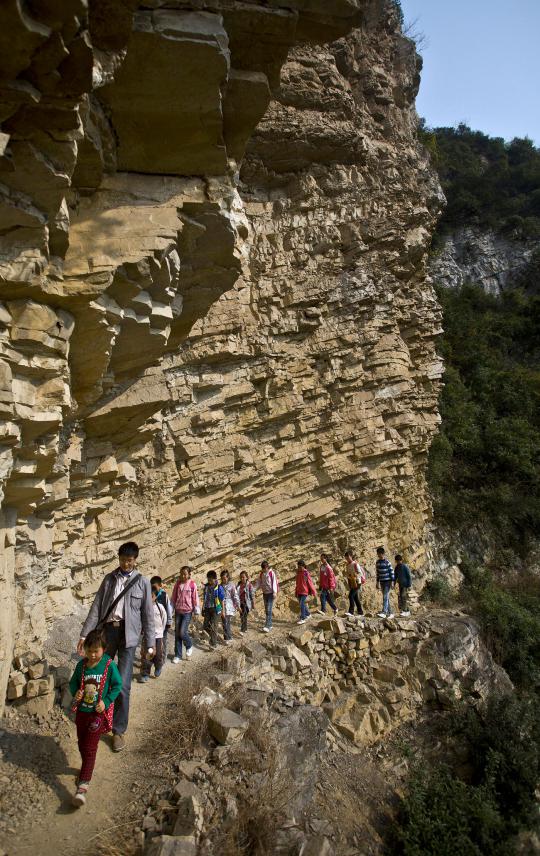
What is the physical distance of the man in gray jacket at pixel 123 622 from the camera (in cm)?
402

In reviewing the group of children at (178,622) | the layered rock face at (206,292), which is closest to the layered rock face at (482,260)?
the layered rock face at (206,292)

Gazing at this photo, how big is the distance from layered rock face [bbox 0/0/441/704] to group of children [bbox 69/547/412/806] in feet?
4.20

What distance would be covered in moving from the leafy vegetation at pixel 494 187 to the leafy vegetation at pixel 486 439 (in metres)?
10.6

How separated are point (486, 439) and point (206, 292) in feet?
45.8

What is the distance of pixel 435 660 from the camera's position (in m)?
8.34

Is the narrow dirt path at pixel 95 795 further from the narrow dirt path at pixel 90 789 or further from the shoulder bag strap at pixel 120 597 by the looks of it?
the shoulder bag strap at pixel 120 597

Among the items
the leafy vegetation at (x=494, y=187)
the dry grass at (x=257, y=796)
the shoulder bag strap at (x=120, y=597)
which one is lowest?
the dry grass at (x=257, y=796)

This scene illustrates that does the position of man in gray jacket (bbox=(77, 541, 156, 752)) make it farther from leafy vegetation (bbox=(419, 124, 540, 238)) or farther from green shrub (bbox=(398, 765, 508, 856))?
leafy vegetation (bbox=(419, 124, 540, 238))

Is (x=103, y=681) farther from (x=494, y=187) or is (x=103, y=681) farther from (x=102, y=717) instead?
(x=494, y=187)

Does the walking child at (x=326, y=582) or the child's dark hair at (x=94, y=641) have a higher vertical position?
the child's dark hair at (x=94, y=641)

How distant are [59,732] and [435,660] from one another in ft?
21.0

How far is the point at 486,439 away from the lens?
17.0 m

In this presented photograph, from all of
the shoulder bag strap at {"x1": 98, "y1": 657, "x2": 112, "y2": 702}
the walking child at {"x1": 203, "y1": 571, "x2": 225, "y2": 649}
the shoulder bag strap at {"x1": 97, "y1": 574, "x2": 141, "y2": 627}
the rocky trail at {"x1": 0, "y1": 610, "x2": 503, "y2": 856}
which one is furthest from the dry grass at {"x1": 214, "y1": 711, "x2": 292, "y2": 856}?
the walking child at {"x1": 203, "y1": 571, "x2": 225, "y2": 649}

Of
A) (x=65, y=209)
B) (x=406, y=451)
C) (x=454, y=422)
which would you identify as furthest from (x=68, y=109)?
(x=454, y=422)
